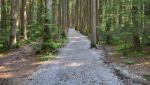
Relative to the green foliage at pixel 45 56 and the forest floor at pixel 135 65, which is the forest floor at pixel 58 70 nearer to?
the forest floor at pixel 135 65

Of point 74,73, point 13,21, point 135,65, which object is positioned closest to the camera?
point 74,73

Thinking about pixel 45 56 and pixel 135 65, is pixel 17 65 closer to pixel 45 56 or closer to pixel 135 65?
pixel 45 56

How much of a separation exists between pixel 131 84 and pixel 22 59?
761cm

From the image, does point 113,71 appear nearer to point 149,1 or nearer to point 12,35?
point 149,1

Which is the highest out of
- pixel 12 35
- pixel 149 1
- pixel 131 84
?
pixel 149 1

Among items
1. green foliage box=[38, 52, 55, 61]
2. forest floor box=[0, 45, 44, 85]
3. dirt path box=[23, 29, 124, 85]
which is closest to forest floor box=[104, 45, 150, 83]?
dirt path box=[23, 29, 124, 85]

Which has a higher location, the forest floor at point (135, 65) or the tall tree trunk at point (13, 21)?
the tall tree trunk at point (13, 21)

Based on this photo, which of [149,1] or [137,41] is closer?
[149,1]

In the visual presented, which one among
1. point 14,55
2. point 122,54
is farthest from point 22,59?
point 122,54

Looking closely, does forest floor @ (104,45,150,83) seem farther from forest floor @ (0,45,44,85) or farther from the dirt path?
forest floor @ (0,45,44,85)

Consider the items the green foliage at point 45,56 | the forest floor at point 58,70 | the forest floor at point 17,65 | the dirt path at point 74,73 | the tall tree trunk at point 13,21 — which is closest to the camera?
the dirt path at point 74,73

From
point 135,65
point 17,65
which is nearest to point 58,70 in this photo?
point 17,65

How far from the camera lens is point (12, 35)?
1941 cm

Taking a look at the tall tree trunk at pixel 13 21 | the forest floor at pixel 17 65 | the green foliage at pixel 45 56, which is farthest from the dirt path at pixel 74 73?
the tall tree trunk at pixel 13 21
